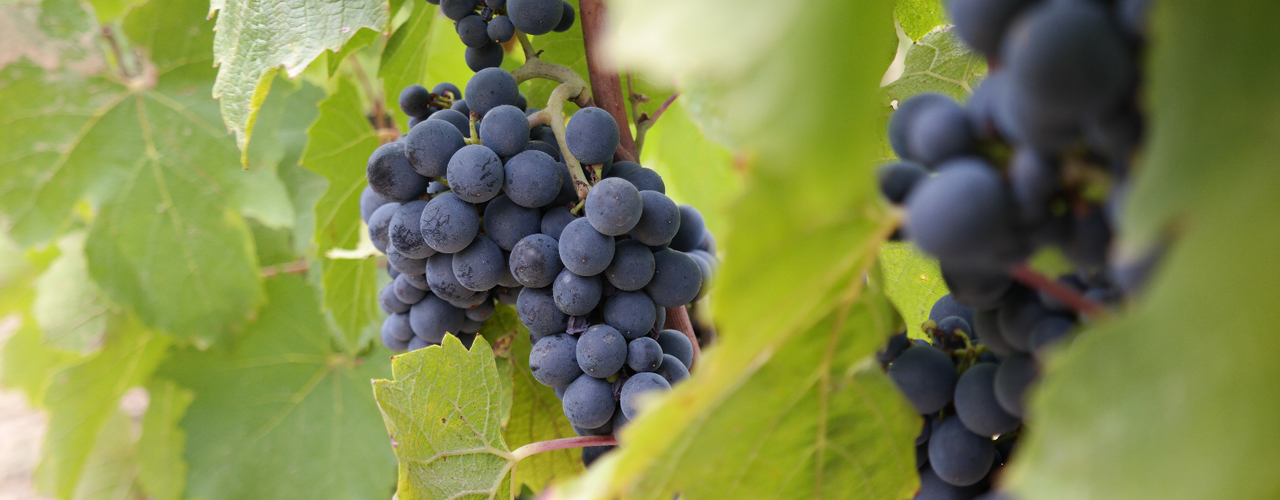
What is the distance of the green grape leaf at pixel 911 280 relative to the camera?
799 millimetres

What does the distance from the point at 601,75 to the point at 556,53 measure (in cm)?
15

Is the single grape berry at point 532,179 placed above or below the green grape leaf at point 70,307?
above

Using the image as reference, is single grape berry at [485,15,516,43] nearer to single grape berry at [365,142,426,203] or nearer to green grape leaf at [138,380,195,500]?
single grape berry at [365,142,426,203]

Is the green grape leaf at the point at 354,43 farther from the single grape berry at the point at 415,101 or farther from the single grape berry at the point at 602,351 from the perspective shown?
the single grape berry at the point at 602,351

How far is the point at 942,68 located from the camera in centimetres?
83

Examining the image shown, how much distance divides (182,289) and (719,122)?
1183mm

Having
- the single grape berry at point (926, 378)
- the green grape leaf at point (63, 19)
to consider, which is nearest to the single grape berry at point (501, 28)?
the single grape berry at point (926, 378)

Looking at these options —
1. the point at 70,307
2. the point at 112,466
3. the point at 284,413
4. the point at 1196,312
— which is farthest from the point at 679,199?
the point at 112,466

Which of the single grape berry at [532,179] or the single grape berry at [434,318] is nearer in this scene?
the single grape berry at [532,179]

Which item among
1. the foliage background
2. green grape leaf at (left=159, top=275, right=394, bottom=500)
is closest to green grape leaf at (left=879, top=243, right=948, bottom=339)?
the foliage background

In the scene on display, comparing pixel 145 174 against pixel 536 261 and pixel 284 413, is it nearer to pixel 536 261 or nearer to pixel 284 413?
pixel 284 413

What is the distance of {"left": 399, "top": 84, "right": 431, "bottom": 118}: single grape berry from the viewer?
2.75 feet

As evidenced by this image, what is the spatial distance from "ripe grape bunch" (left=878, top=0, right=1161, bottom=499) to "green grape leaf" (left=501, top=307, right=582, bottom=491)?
0.60 metres

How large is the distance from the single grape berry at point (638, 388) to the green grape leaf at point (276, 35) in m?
0.45
